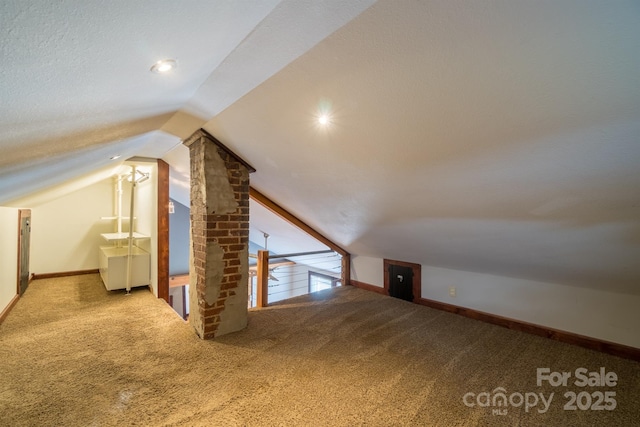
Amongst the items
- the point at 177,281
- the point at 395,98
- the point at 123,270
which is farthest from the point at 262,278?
the point at 177,281

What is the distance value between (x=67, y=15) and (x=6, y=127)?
768 millimetres

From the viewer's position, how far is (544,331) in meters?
2.80

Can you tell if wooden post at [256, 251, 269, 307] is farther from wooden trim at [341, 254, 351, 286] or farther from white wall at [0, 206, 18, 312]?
white wall at [0, 206, 18, 312]

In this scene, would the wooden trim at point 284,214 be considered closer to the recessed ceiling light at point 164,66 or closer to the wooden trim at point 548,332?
the wooden trim at point 548,332

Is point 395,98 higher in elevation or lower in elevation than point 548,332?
higher

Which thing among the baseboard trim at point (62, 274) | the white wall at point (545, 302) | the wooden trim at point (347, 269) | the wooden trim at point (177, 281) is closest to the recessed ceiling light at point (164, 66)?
the white wall at point (545, 302)

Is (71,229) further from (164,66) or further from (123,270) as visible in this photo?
(164,66)

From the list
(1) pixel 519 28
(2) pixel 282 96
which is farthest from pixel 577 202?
(2) pixel 282 96

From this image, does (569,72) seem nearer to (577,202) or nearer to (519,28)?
(519,28)

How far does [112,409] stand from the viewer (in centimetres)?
172

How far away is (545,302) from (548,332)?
0.30 metres

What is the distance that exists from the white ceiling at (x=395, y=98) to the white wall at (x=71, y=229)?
3985mm

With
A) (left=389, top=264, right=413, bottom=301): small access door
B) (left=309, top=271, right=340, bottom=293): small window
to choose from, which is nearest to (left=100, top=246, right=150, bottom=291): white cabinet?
(left=309, top=271, right=340, bottom=293): small window

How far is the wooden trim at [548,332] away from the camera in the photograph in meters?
2.41
